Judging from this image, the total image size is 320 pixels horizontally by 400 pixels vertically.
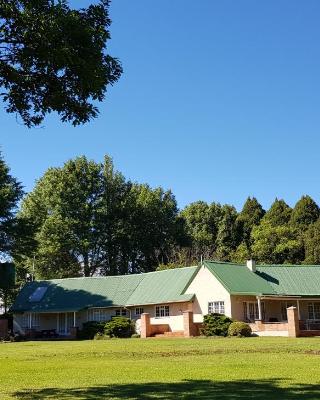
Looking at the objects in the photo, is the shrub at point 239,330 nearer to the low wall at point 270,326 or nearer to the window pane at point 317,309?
the low wall at point 270,326

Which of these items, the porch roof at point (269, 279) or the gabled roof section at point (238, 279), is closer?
the gabled roof section at point (238, 279)

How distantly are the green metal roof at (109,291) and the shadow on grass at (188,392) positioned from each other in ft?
97.6

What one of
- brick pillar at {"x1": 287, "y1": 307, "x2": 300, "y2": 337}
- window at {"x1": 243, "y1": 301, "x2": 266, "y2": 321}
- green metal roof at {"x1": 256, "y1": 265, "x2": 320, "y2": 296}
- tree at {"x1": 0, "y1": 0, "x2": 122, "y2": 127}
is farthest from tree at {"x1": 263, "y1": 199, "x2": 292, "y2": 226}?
tree at {"x1": 0, "y1": 0, "x2": 122, "y2": 127}

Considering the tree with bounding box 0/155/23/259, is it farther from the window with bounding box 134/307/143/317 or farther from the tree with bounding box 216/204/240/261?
the tree with bounding box 216/204/240/261

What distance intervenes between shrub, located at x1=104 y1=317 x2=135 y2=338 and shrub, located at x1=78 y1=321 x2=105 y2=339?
1.00 metres

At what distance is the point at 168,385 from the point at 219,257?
55420 mm

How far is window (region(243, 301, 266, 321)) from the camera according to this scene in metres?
41.7

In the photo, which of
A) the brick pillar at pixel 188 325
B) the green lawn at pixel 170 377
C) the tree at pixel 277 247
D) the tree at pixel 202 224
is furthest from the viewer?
the tree at pixel 202 224

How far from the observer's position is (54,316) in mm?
50125

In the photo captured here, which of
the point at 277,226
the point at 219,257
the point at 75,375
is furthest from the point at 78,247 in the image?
the point at 75,375

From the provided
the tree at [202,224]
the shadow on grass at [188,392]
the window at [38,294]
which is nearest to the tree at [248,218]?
the tree at [202,224]

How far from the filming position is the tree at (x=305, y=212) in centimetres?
6844

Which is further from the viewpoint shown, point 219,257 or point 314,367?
point 219,257

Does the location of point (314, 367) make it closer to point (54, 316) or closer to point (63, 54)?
point (63, 54)
